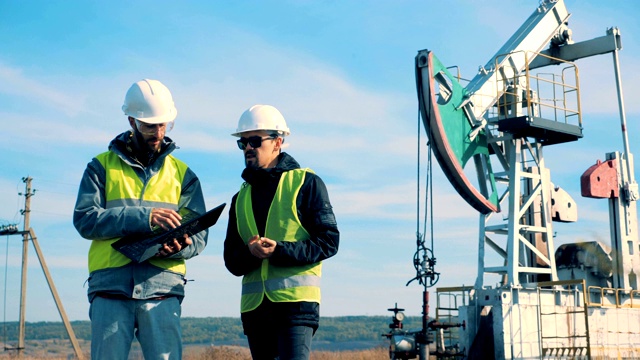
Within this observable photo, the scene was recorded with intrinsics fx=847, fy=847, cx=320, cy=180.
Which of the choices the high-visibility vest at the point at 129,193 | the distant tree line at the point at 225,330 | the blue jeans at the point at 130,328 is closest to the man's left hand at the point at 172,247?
the high-visibility vest at the point at 129,193

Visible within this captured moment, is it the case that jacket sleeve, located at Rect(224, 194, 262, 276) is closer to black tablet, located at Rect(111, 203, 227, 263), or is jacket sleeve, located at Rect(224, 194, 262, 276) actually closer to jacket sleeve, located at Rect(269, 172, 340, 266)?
jacket sleeve, located at Rect(269, 172, 340, 266)

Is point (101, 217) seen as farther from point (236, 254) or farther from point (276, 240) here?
point (276, 240)

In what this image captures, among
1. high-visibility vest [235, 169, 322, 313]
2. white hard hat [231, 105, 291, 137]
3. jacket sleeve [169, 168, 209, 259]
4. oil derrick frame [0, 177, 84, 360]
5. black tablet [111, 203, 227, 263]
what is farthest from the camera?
oil derrick frame [0, 177, 84, 360]

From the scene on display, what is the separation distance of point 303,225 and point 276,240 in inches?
8.4

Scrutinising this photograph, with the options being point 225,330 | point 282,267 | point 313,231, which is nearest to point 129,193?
point 282,267

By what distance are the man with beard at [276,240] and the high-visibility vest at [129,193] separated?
0.45 m

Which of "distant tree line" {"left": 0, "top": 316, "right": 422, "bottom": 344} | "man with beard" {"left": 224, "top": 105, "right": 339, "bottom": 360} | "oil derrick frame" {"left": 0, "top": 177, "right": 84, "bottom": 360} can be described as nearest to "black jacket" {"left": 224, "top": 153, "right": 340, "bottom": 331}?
"man with beard" {"left": 224, "top": 105, "right": 339, "bottom": 360}

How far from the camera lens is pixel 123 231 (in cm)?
521

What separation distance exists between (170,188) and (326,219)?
3.46ft

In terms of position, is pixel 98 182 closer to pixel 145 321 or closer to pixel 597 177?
pixel 145 321

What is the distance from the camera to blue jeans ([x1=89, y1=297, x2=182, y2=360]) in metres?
5.20

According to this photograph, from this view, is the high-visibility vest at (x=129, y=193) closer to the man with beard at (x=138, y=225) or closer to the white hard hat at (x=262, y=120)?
the man with beard at (x=138, y=225)

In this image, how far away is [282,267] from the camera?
5344mm

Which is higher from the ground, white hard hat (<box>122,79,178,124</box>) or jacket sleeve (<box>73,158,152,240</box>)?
white hard hat (<box>122,79,178,124</box>)
